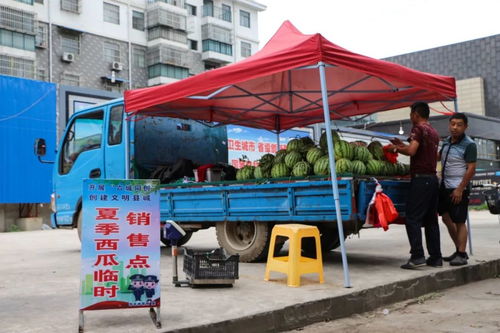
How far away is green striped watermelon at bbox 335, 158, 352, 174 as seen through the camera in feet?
22.7

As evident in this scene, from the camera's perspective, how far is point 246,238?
8172 mm

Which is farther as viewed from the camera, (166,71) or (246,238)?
(166,71)

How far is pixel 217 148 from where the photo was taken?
10.5 m

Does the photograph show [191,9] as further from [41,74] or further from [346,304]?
[346,304]

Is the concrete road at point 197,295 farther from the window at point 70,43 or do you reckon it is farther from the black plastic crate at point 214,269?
the window at point 70,43

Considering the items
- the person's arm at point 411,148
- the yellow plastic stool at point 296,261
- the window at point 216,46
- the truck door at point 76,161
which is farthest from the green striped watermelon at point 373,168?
the window at point 216,46

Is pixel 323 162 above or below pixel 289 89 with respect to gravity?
below

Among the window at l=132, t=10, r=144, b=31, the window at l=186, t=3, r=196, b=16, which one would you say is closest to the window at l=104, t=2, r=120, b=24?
the window at l=132, t=10, r=144, b=31

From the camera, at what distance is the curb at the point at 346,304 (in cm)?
439

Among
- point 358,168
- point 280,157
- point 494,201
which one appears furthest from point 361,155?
point 494,201

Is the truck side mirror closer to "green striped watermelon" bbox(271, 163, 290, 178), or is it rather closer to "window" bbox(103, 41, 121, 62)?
"green striped watermelon" bbox(271, 163, 290, 178)

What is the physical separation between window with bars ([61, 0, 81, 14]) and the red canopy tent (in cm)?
3025

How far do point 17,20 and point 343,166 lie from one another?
31.9m

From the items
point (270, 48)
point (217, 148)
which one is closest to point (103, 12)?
point (217, 148)
